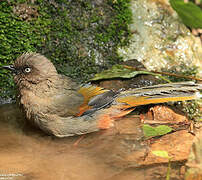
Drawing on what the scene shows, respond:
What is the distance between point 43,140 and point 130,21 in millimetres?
3187

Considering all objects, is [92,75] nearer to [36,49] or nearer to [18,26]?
[36,49]

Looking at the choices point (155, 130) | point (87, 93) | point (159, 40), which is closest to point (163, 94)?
point (155, 130)

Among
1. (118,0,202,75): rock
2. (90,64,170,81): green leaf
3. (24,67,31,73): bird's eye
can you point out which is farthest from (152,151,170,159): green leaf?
(118,0,202,75): rock

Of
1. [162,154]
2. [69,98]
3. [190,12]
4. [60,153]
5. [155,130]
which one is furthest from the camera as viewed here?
[190,12]

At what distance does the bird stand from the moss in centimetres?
104

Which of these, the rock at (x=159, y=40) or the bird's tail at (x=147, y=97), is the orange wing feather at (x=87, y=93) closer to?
the bird's tail at (x=147, y=97)

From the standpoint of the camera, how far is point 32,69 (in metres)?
4.95

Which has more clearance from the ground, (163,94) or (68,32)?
(68,32)

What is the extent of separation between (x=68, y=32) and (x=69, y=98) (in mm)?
1795

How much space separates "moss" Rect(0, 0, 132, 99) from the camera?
5816mm

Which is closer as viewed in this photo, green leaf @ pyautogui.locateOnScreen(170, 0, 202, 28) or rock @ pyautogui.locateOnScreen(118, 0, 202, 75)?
green leaf @ pyautogui.locateOnScreen(170, 0, 202, 28)

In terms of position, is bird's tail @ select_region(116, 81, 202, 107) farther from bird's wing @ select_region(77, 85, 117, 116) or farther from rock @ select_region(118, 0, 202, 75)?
rock @ select_region(118, 0, 202, 75)

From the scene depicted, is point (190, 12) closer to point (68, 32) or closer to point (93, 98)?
point (68, 32)

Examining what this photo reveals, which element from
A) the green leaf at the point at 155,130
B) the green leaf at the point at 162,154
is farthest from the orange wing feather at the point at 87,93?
the green leaf at the point at 162,154
